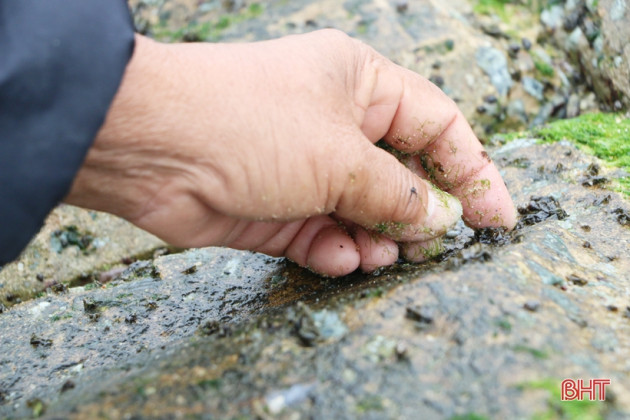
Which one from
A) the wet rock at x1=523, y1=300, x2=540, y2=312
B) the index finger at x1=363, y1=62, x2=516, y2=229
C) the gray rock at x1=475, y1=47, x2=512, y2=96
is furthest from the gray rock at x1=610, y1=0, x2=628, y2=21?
the wet rock at x1=523, y1=300, x2=540, y2=312

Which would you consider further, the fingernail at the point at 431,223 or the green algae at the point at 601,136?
the green algae at the point at 601,136

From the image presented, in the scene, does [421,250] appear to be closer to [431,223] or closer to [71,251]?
[431,223]

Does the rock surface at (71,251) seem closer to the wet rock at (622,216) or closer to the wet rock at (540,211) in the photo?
the wet rock at (540,211)

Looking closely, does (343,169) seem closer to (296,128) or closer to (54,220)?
(296,128)

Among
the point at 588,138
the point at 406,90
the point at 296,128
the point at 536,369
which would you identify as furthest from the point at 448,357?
the point at 588,138

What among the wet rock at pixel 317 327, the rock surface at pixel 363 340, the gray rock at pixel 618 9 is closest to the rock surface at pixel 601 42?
the gray rock at pixel 618 9

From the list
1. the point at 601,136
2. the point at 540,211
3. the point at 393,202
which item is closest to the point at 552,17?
the point at 601,136
